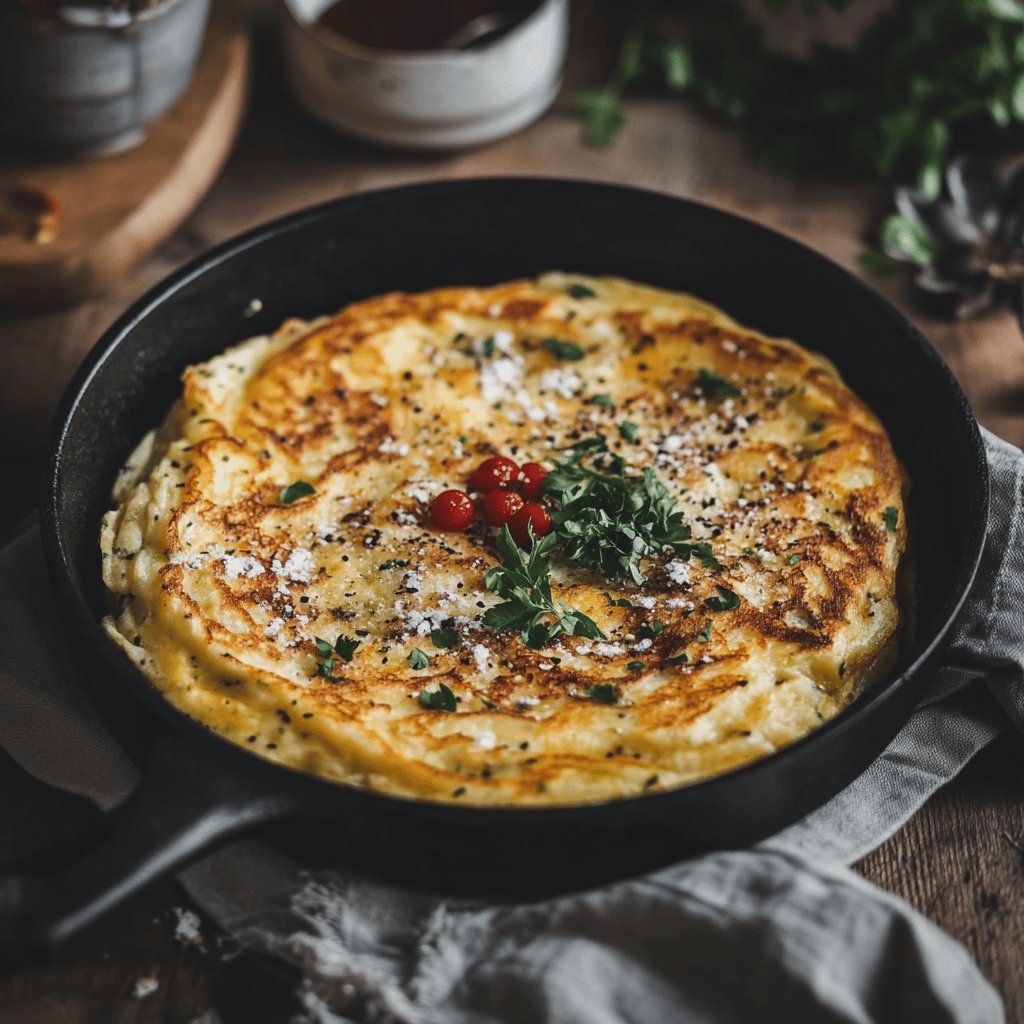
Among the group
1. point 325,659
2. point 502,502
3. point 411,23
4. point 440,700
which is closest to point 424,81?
point 411,23

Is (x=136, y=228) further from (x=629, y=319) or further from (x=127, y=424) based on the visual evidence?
(x=629, y=319)

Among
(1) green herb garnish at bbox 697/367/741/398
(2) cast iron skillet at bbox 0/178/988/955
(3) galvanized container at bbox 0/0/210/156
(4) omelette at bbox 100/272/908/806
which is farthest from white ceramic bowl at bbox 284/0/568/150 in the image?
(1) green herb garnish at bbox 697/367/741/398

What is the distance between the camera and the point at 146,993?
3.07 m

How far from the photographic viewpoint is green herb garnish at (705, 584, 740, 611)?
3.50 meters

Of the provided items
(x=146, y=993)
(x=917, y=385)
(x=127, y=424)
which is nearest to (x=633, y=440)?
(x=917, y=385)

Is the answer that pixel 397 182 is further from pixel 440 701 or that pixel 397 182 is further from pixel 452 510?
pixel 440 701

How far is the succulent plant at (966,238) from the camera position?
5035 mm

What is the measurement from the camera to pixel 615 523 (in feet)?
11.9

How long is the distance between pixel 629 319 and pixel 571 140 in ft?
5.80

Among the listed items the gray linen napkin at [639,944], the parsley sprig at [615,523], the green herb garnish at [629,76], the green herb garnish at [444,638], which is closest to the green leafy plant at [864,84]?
the green herb garnish at [629,76]

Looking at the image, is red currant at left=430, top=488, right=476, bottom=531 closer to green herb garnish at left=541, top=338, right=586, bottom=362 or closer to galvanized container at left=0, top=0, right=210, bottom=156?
green herb garnish at left=541, top=338, right=586, bottom=362

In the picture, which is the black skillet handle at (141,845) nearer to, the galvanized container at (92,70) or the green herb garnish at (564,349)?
the green herb garnish at (564,349)

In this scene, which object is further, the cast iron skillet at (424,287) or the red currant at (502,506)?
the red currant at (502,506)

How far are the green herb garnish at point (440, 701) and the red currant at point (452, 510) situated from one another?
605 millimetres
